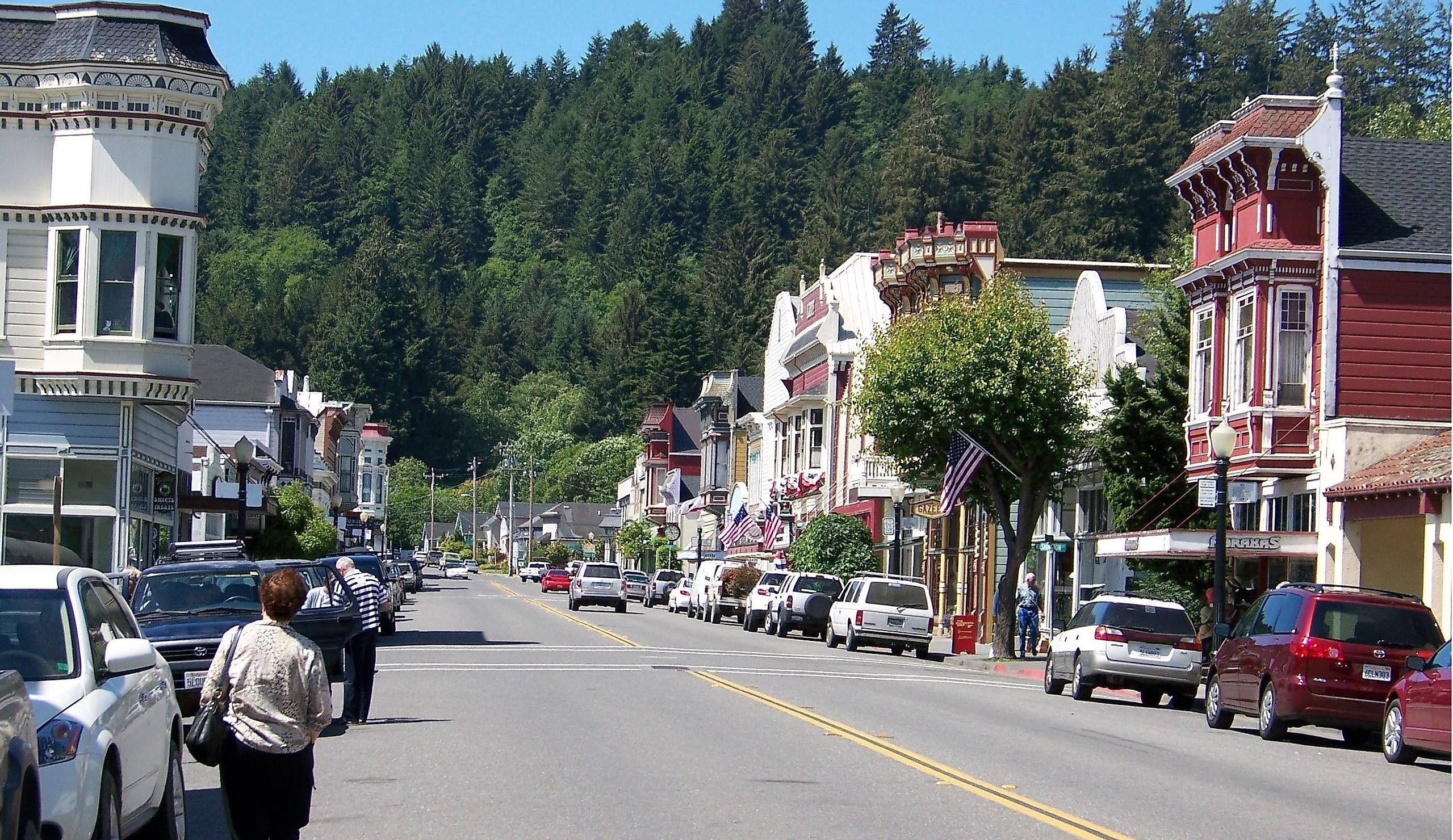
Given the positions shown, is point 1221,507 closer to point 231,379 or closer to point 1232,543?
point 1232,543

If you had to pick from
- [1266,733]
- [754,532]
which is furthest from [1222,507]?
[754,532]

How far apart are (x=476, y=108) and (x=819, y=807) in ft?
571

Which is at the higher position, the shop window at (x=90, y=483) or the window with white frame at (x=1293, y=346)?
the window with white frame at (x=1293, y=346)

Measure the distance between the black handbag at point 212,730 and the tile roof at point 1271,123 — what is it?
2666 centimetres

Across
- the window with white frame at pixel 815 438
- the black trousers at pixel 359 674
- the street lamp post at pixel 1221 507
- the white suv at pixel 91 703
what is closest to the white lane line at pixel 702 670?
the street lamp post at pixel 1221 507

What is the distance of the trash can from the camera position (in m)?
39.7

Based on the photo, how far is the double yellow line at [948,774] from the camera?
1220 cm

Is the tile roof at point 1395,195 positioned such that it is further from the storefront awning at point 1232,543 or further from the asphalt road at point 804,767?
the asphalt road at point 804,767

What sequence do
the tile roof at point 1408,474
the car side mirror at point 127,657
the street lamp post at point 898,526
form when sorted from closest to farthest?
the car side mirror at point 127,657 < the tile roof at point 1408,474 < the street lamp post at point 898,526

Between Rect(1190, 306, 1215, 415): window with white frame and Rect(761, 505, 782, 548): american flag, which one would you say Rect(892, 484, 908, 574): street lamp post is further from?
Rect(1190, 306, 1215, 415): window with white frame

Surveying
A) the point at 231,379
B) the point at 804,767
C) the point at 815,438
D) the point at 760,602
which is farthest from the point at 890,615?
the point at 231,379

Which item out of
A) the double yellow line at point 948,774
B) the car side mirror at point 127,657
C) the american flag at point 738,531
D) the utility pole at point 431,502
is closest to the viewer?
the car side mirror at point 127,657

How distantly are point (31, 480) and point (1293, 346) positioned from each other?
876 inches

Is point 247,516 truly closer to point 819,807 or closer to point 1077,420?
point 1077,420
